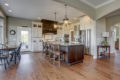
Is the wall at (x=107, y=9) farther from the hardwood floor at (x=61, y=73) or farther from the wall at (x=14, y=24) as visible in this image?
the wall at (x=14, y=24)

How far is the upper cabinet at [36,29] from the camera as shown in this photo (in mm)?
7066

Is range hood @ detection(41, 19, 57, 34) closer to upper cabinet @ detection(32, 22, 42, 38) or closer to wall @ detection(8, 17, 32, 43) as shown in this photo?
upper cabinet @ detection(32, 22, 42, 38)

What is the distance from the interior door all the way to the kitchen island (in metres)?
4.53

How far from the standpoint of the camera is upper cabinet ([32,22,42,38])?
7066 millimetres

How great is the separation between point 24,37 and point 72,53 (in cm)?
516

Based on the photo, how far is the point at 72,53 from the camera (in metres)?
3.50

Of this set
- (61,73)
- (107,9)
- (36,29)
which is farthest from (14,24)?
(107,9)

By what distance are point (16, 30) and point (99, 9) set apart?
651 centimetres

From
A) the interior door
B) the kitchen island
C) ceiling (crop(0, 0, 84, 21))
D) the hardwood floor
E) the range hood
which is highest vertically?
ceiling (crop(0, 0, 84, 21))

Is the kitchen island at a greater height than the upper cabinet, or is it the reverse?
the upper cabinet

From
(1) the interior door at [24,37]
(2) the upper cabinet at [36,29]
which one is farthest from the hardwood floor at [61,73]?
(2) the upper cabinet at [36,29]

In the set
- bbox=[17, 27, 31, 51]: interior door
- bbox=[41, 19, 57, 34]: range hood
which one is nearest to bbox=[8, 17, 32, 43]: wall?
bbox=[17, 27, 31, 51]: interior door

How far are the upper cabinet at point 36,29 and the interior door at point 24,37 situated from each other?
46 centimetres

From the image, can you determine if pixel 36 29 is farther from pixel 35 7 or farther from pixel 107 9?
pixel 107 9
